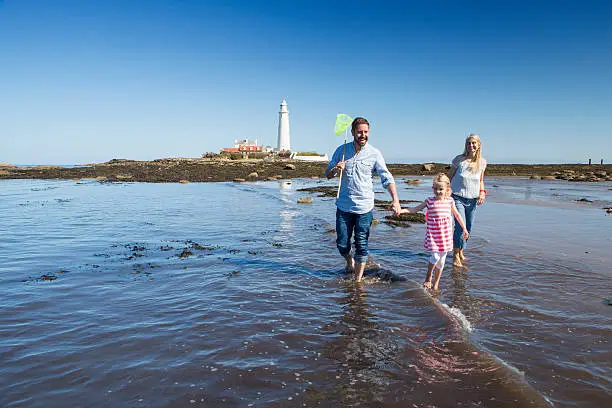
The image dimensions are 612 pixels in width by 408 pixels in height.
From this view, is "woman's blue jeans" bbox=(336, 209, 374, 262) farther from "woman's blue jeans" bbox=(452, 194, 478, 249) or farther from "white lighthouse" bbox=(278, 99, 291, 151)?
"white lighthouse" bbox=(278, 99, 291, 151)

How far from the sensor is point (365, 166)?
658 centimetres

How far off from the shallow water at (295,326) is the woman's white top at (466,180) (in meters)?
1.54

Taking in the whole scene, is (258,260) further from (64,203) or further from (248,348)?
(64,203)

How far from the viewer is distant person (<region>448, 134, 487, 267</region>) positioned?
782 cm

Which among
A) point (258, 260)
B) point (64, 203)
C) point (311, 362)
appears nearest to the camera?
point (311, 362)

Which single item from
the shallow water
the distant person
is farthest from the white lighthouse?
the distant person

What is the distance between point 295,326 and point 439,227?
3.08m

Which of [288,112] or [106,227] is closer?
[106,227]

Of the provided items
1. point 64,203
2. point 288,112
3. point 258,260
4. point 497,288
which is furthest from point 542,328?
point 288,112

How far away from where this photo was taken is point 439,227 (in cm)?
631

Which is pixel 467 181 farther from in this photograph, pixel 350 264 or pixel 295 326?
pixel 295 326

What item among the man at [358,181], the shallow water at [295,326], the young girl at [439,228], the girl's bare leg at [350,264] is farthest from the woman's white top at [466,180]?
the girl's bare leg at [350,264]

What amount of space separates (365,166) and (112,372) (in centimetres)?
479

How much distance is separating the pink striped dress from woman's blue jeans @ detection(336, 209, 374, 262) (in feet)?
3.45
